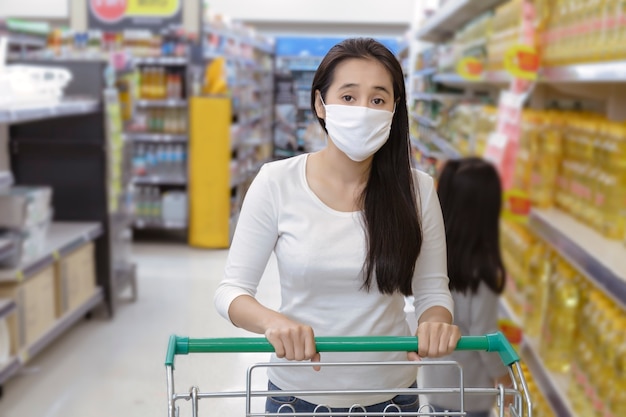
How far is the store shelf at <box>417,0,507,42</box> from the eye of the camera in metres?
4.46

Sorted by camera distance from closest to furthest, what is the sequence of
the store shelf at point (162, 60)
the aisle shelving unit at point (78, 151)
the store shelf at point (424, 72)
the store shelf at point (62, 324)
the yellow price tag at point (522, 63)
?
the yellow price tag at point (522, 63), the store shelf at point (62, 324), the aisle shelving unit at point (78, 151), the store shelf at point (424, 72), the store shelf at point (162, 60)

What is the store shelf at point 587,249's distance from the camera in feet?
6.11

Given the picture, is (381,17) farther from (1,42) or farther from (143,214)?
(1,42)

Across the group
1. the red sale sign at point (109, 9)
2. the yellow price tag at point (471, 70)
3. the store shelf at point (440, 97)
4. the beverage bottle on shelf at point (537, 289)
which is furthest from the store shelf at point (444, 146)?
the red sale sign at point (109, 9)

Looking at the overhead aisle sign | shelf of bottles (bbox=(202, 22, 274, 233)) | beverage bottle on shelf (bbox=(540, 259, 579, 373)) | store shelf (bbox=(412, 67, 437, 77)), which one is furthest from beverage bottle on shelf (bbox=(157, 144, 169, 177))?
beverage bottle on shelf (bbox=(540, 259, 579, 373))

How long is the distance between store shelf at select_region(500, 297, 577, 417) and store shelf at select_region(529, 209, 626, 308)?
0.33 meters

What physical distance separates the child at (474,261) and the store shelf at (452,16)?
200 cm

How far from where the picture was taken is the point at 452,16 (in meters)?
5.75

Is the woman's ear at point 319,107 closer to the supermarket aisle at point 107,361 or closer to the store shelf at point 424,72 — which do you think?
the supermarket aisle at point 107,361

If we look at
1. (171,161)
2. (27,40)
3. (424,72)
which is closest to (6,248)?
(171,161)

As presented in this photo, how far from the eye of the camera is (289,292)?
1.27m

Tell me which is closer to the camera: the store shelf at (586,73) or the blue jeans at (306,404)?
the blue jeans at (306,404)

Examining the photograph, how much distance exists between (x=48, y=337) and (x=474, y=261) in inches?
101

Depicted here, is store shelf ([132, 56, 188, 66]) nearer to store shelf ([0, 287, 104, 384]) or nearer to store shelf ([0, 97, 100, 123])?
store shelf ([0, 97, 100, 123])
